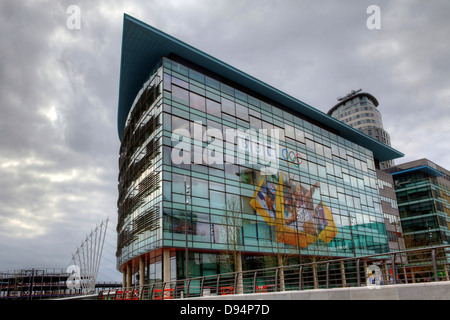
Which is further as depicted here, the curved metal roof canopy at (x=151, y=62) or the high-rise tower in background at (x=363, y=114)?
the high-rise tower in background at (x=363, y=114)

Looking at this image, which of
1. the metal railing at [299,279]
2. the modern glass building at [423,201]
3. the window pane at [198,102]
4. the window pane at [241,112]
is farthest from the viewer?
the modern glass building at [423,201]

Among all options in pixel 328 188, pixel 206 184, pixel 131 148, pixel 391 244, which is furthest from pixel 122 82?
pixel 391 244

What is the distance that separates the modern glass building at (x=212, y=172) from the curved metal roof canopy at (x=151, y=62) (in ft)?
0.36

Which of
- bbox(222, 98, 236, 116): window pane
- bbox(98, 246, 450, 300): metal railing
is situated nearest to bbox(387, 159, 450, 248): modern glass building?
bbox(98, 246, 450, 300): metal railing

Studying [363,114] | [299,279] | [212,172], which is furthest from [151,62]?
[363,114]

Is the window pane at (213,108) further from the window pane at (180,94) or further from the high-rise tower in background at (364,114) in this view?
the high-rise tower in background at (364,114)

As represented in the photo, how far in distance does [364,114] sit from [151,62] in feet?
463

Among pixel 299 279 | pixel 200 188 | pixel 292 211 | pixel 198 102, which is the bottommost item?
pixel 299 279

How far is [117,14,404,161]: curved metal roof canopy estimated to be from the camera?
118 ft

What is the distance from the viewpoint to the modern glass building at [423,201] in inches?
3194

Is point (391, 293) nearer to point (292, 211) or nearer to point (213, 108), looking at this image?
point (213, 108)

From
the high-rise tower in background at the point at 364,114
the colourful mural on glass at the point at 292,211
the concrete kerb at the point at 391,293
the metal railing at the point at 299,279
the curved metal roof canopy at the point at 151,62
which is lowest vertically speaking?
the concrete kerb at the point at 391,293

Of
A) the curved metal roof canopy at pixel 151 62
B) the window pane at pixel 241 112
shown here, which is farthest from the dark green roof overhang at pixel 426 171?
the window pane at pixel 241 112

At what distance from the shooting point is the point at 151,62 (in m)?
39.4
